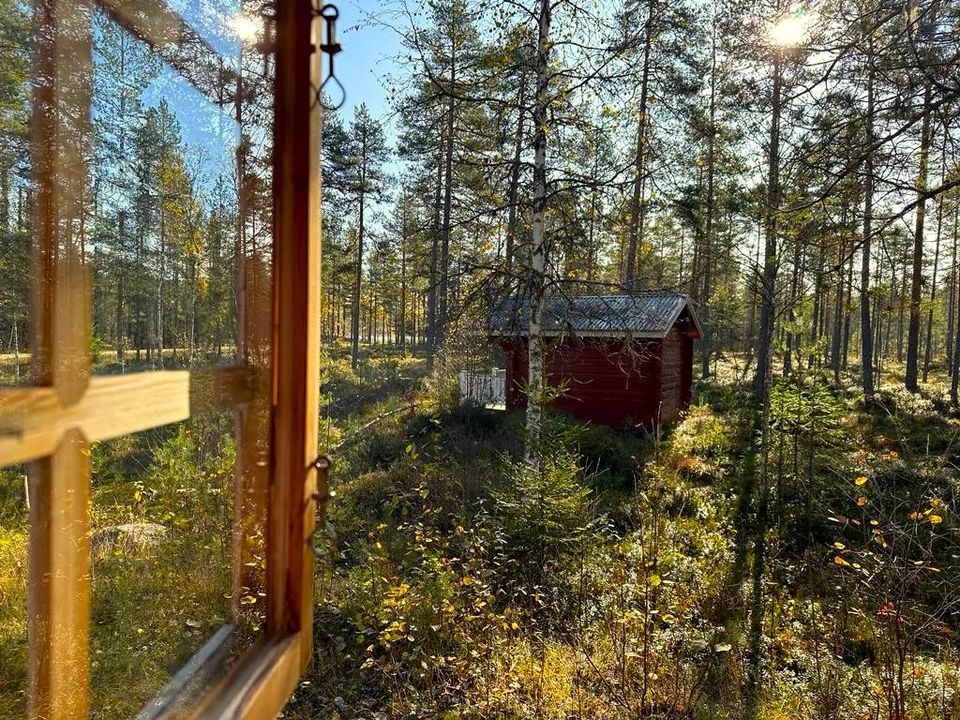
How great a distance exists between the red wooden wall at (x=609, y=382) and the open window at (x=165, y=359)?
1038 cm

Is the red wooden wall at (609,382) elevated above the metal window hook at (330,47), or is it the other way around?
the metal window hook at (330,47)

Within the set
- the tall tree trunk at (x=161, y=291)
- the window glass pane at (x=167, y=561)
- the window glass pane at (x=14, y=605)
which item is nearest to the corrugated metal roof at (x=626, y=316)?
the window glass pane at (x=167, y=561)

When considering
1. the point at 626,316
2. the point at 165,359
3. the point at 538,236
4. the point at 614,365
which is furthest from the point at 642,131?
the point at 165,359

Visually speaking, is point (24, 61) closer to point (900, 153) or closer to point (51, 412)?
point (51, 412)

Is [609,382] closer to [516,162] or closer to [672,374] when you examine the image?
[672,374]

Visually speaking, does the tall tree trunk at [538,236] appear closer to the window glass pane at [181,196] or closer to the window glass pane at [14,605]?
the window glass pane at [181,196]

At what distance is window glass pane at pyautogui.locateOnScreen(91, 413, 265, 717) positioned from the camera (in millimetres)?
693

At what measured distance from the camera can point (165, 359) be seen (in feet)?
2.79

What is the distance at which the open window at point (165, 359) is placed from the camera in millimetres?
607

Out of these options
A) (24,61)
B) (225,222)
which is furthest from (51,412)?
(225,222)

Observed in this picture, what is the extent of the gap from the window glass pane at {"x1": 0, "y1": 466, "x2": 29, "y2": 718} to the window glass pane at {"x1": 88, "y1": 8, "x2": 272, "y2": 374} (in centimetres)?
20

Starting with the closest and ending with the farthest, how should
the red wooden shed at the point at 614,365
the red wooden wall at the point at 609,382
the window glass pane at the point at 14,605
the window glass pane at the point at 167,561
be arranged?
1. the window glass pane at the point at 14,605
2. the window glass pane at the point at 167,561
3. the red wooden shed at the point at 614,365
4. the red wooden wall at the point at 609,382

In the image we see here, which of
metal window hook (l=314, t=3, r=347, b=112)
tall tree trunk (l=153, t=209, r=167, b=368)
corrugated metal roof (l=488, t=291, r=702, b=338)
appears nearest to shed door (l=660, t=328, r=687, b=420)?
corrugated metal roof (l=488, t=291, r=702, b=338)

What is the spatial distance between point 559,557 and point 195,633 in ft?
15.4
